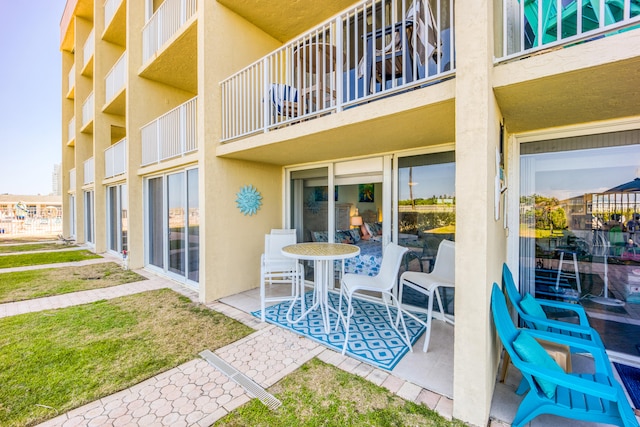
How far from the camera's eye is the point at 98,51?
30.0 feet

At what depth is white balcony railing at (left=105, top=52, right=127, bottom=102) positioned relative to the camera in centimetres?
782

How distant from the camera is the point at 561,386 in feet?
6.30

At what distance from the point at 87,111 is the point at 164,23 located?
7331mm

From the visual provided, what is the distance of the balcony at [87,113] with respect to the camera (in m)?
10.2

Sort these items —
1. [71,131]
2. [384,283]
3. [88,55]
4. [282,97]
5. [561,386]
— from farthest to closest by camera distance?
[71,131] → [88,55] → [282,97] → [384,283] → [561,386]

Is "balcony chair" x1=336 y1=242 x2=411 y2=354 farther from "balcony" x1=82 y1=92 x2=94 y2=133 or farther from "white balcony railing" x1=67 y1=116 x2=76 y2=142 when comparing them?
"white balcony railing" x1=67 y1=116 x2=76 y2=142

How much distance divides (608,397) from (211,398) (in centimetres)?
292

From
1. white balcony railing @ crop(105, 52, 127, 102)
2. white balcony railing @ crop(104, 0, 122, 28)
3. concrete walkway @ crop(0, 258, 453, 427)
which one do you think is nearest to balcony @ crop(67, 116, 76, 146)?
white balcony railing @ crop(105, 52, 127, 102)

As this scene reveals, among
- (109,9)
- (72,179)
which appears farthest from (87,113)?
(72,179)

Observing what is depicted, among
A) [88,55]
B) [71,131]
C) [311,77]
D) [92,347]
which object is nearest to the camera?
[92,347]

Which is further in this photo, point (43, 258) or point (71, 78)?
point (71, 78)

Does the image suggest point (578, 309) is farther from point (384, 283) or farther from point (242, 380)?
point (242, 380)

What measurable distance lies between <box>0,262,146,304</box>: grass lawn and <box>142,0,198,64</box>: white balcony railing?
5.47 meters

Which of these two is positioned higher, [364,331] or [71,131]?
[71,131]
